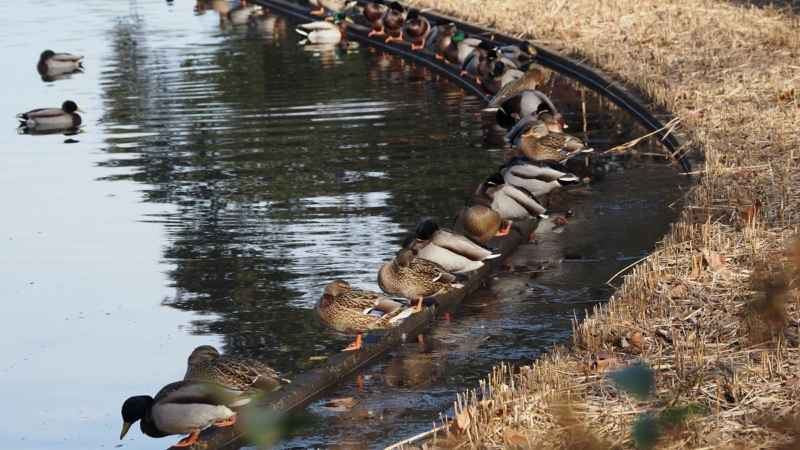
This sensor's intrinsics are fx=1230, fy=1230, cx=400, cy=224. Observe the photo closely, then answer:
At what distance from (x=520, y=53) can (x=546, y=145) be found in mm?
6703

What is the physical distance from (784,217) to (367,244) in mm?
3658

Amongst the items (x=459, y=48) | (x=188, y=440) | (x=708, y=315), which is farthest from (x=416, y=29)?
(x=188, y=440)

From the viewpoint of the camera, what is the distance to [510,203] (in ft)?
35.5

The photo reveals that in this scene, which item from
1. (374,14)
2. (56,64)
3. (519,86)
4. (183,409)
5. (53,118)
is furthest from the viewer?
(374,14)

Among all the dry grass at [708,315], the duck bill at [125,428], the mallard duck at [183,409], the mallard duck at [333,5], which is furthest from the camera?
the mallard duck at [333,5]

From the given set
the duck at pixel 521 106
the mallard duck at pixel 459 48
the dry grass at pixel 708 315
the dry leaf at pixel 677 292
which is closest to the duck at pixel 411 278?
the dry grass at pixel 708 315

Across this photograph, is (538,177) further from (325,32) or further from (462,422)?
(325,32)

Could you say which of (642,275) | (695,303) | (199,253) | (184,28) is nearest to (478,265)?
(642,275)

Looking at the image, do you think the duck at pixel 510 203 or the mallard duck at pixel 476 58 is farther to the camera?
the mallard duck at pixel 476 58

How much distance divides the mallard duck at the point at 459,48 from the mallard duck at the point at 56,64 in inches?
311

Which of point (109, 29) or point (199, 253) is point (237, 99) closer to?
point (199, 253)

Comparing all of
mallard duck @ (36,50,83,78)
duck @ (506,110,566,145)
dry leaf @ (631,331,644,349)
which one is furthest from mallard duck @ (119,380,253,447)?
mallard duck @ (36,50,83,78)

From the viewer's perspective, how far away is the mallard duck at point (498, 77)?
18766mm

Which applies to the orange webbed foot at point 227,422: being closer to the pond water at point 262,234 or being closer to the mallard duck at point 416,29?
the pond water at point 262,234
